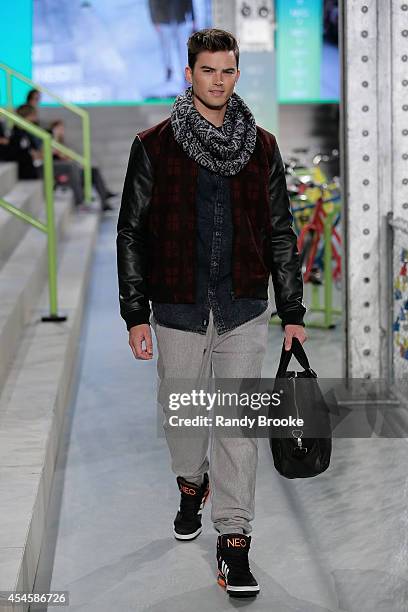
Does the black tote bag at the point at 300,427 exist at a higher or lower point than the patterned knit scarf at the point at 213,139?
lower

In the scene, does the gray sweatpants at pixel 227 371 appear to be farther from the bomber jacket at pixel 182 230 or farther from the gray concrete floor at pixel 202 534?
the gray concrete floor at pixel 202 534

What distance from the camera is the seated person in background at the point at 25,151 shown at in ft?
38.6

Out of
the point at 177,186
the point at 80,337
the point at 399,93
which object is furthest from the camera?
the point at 80,337

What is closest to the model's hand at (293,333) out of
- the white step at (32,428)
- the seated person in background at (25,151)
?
the white step at (32,428)

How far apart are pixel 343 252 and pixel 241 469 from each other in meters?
2.22

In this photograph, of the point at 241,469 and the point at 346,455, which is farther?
the point at 346,455

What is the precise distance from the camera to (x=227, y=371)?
3.67 meters

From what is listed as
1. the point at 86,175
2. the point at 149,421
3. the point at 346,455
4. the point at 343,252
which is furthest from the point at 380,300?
the point at 86,175

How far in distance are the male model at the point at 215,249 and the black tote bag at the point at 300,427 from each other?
4.4 inches

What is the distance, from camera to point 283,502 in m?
4.55

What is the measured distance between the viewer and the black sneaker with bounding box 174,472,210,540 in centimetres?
407

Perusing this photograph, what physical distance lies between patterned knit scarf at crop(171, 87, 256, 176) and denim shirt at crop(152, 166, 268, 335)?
0.20ft

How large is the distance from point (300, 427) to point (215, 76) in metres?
1.10

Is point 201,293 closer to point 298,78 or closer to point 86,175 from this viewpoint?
point 86,175
